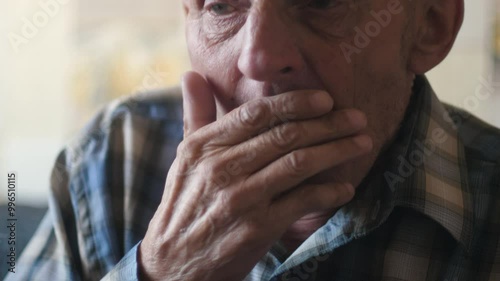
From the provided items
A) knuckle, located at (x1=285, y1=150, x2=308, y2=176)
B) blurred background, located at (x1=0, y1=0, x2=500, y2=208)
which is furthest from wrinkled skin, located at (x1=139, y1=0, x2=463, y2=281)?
blurred background, located at (x1=0, y1=0, x2=500, y2=208)

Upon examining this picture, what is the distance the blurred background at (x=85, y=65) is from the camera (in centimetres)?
159

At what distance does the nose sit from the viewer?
2.61 ft

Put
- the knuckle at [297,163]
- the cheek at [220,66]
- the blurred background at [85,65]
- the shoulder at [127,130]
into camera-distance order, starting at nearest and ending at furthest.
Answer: the knuckle at [297,163]
the cheek at [220,66]
the shoulder at [127,130]
the blurred background at [85,65]

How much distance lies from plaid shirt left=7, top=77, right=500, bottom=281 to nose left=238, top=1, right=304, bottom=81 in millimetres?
304

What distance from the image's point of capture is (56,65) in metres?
1.73

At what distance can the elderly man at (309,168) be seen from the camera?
805 millimetres

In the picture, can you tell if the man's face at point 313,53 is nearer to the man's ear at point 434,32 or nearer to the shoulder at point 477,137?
the man's ear at point 434,32

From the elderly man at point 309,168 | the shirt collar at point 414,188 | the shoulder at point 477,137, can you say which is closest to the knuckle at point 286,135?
the elderly man at point 309,168

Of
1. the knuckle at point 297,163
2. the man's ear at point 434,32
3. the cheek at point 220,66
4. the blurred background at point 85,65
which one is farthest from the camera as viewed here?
the blurred background at point 85,65

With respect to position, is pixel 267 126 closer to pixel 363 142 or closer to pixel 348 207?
pixel 363 142

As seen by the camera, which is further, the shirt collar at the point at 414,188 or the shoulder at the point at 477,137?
the shoulder at the point at 477,137

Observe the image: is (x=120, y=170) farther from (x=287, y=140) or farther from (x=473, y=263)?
(x=473, y=263)

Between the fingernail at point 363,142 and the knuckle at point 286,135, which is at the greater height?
the knuckle at point 286,135

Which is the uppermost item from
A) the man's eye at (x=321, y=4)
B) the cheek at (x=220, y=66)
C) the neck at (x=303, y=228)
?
the man's eye at (x=321, y=4)
